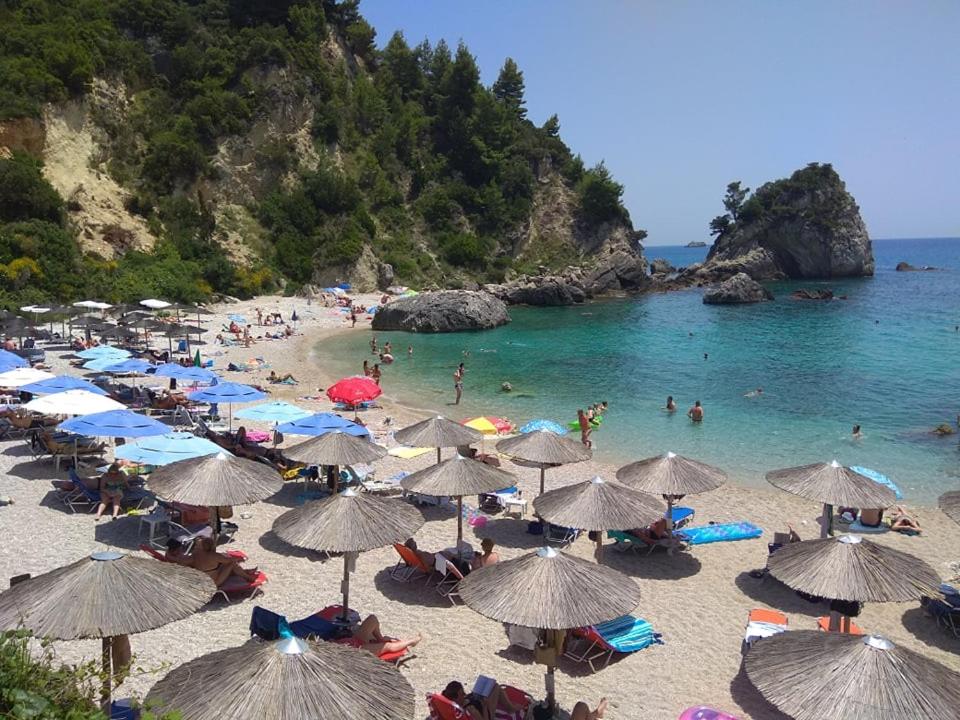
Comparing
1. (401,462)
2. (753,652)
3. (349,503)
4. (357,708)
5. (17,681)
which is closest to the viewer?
(17,681)

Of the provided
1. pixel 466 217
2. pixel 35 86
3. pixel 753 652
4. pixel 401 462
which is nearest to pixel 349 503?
pixel 753 652

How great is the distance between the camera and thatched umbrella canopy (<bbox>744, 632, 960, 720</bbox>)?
602cm

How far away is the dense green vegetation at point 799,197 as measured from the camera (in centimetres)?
8606

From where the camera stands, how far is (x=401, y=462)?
58.5 ft

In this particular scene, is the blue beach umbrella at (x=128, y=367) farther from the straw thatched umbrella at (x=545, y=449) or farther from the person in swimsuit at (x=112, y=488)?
the straw thatched umbrella at (x=545, y=449)

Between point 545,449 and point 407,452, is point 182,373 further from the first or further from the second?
point 545,449

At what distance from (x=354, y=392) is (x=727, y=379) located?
18500mm

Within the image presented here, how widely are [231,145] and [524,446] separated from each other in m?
50.6

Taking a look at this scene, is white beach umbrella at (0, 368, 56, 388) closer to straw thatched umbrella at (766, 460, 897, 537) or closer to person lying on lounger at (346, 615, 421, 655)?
person lying on lounger at (346, 615, 421, 655)

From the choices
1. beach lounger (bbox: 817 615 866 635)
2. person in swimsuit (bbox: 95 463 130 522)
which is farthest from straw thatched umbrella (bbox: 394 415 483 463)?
beach lounger (bbox: 817 615 866 635)

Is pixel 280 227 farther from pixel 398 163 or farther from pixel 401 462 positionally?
pixel 401 462

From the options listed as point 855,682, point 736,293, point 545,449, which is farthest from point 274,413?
point 736,293

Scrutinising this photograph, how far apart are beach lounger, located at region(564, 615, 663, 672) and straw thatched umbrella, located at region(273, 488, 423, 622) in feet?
8.49

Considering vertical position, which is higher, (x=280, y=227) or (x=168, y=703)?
(x=280, y=227)
